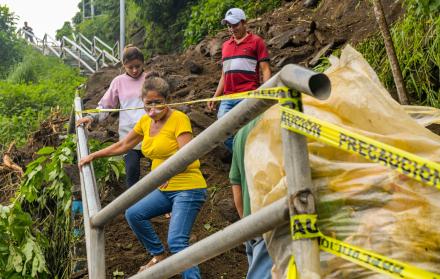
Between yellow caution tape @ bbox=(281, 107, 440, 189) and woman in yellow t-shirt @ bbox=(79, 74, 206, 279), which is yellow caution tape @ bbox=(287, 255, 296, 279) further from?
woman in yellow t-shirt @ bbox=(79, 74, 206, 279)

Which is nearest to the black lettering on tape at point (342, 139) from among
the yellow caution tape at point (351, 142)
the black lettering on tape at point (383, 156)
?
the yellow caution tape at point (351, 142)

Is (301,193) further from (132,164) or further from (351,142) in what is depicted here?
(132,164)

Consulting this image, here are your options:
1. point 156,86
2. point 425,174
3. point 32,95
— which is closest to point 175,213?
point 156,86

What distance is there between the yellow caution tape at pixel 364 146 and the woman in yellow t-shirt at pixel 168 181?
1.97 meters

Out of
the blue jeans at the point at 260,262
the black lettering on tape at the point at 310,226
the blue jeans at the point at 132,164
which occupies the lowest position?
the blue jeans at the point at 260,262

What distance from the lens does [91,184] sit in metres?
3.87

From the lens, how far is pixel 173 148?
394 centimetres

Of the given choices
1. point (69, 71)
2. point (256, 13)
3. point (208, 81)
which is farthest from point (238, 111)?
point (69, 71)

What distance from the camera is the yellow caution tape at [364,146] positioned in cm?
154

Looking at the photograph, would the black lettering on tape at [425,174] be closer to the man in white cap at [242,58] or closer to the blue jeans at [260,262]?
the blue jeans at [260,262]

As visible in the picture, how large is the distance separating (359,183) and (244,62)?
3932 mm

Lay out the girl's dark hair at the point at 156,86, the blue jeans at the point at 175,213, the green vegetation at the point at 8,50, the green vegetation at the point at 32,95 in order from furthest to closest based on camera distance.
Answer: the green vegetation at the point at 8,50, the green vegetation at the point at 32,95, the girl's dark hair at the point at 156,86, the blue jeans at the point at 175,213

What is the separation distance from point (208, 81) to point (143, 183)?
22.0ft

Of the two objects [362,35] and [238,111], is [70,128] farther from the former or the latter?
[238,111]
